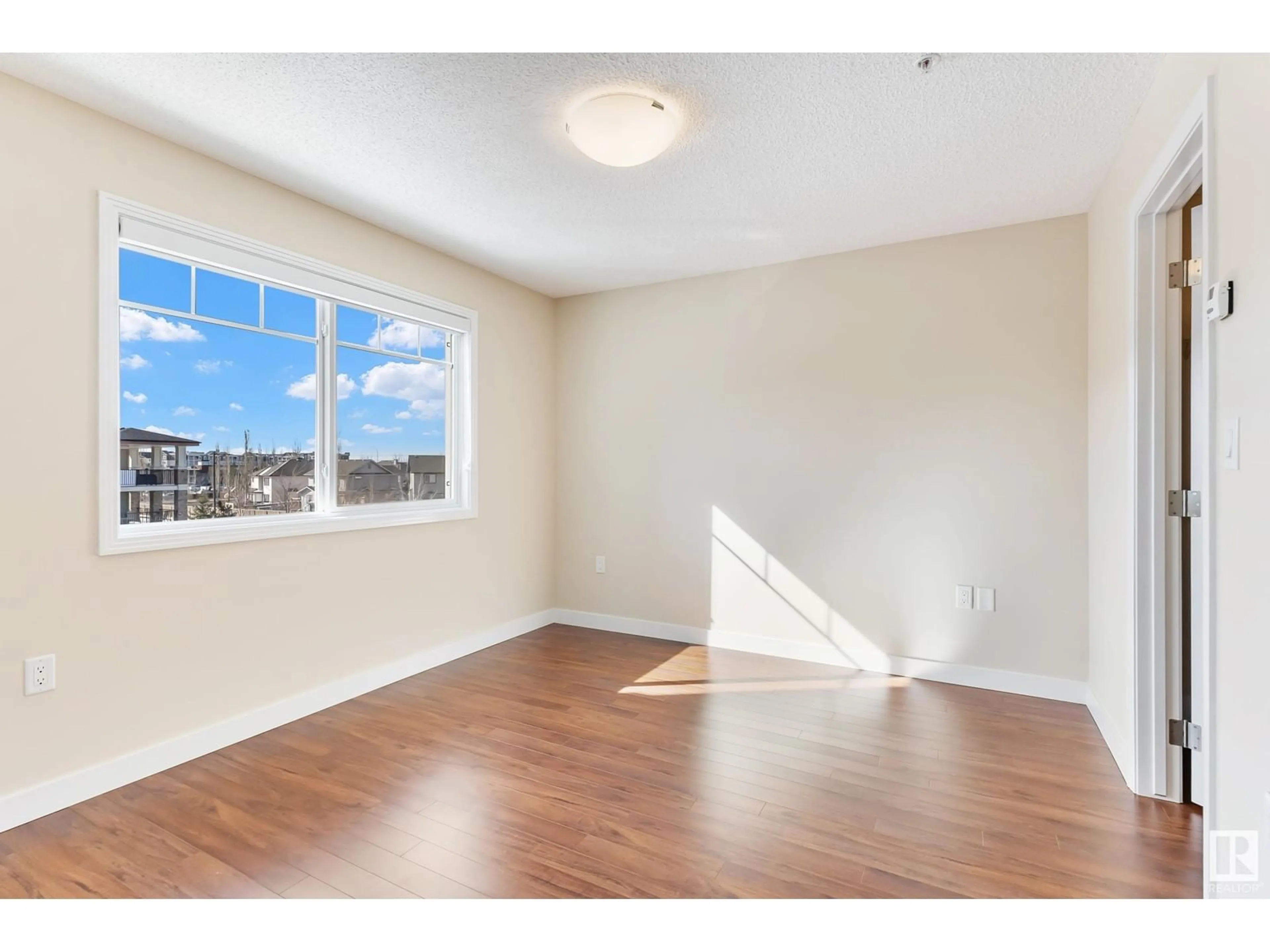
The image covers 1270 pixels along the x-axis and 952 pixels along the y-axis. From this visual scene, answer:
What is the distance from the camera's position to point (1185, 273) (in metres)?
2.19

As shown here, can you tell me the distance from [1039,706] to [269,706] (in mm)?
3773

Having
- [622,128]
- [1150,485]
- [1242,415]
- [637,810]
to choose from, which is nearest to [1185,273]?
[1150,485]

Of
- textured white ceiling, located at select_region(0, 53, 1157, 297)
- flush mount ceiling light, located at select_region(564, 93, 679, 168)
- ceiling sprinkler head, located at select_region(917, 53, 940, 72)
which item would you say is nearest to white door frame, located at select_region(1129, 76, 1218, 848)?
textured white ceiling, located at select_region(0, 53, 1157, 297)

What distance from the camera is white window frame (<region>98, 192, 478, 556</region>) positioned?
92.3 inches

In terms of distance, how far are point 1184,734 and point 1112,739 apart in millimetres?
466

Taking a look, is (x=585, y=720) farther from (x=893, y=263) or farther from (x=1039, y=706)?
(x=893, y=263)

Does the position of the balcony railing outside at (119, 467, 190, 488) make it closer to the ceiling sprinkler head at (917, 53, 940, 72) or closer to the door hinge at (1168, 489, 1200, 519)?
the ceiling sprinkler head at (917, 53, 940, 72)

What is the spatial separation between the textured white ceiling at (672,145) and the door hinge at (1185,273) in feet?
2.01

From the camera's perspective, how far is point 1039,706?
3152 mm

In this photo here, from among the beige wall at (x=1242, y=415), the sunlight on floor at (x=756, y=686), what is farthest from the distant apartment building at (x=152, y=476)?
the beige wall at (x=1242, y=415)

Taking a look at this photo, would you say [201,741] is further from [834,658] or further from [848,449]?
[848,449]

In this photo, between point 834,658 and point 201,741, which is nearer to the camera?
point 201,741

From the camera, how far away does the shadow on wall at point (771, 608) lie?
3830 millimetres

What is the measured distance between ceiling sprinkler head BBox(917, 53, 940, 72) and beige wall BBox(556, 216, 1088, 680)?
171 centimetres
